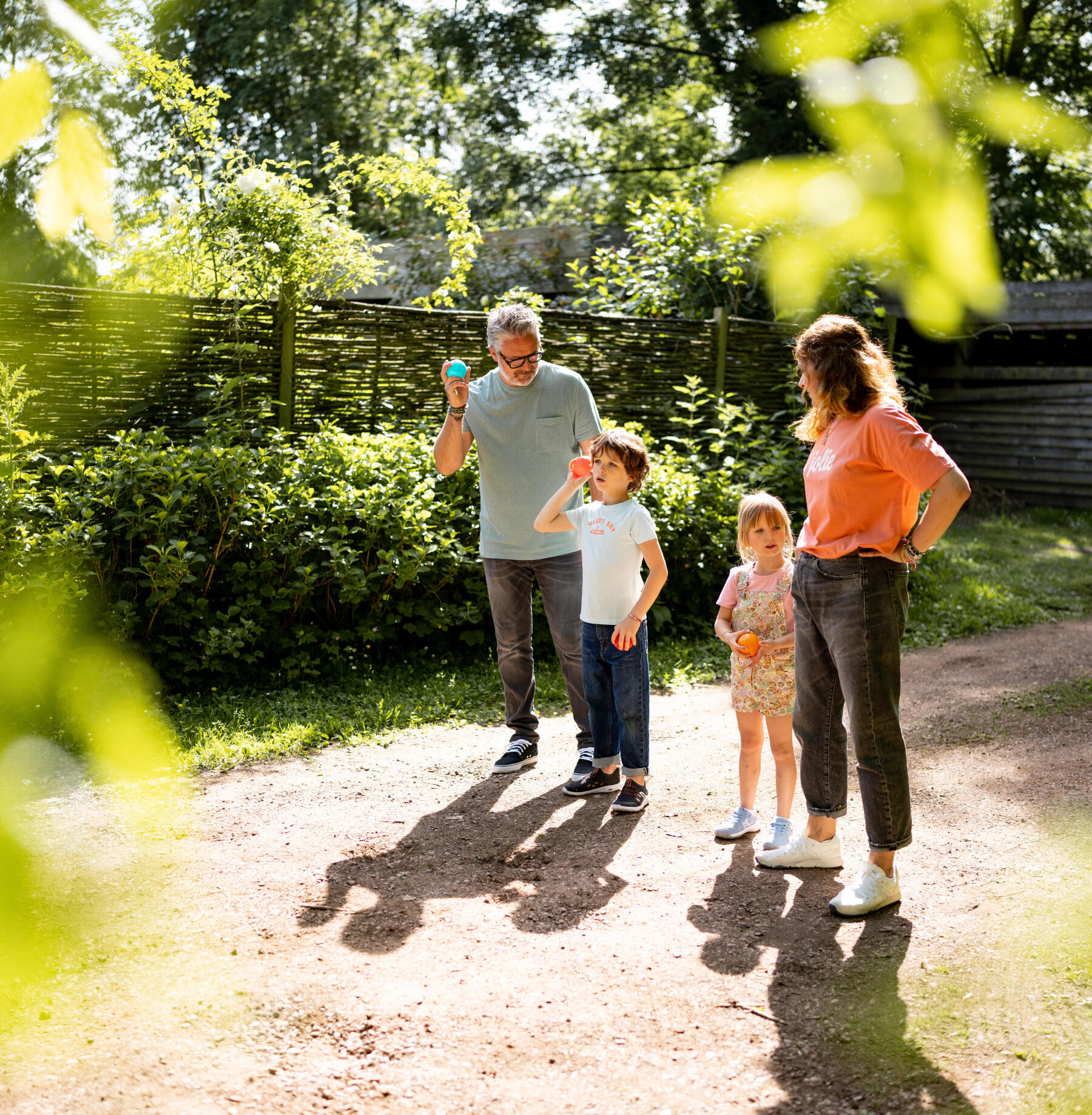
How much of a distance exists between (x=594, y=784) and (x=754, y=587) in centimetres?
107

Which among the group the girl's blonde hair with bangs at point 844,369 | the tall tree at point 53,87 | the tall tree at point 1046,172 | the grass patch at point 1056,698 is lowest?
the grass patch at point 1056,698

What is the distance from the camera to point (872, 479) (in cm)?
302

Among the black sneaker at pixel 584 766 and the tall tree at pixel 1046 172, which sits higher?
the tall tree at pixel 1046 172

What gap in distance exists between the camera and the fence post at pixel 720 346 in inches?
344

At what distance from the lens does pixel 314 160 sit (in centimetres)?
1841

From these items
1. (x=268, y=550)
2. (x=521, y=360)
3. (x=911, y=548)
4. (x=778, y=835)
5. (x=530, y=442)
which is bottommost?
(x=778, y=835)

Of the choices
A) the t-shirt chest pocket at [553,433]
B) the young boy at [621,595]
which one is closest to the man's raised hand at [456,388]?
the t-shirt chest pocket at [553,433]

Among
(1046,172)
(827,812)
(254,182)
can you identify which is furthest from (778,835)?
(1046,172)

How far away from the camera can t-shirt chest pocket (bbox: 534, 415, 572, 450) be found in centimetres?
436

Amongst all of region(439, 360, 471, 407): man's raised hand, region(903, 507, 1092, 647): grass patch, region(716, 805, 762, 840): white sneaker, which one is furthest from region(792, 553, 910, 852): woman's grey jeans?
region(903, 507, 1092, 647): grass patch

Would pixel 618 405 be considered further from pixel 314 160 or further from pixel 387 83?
pixel 387 83

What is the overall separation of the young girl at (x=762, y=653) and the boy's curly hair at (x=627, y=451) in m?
0.43

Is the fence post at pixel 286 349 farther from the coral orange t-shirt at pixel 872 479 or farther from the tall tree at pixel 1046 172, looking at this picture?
the tall tree at pixel 1046 172

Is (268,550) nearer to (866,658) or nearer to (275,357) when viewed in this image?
(275,357)
